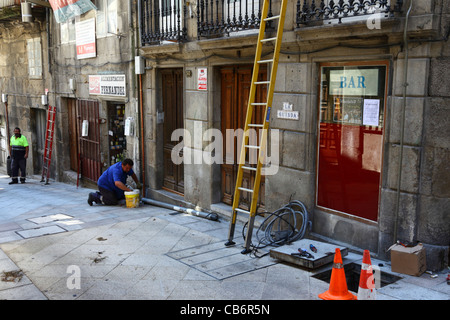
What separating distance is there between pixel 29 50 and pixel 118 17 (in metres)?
7.00

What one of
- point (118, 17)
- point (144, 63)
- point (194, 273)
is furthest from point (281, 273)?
point (118, 17)

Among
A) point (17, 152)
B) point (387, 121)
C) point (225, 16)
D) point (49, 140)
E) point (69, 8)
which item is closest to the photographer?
point (387, 121)

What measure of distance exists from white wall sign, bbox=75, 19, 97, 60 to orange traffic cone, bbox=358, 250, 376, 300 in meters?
10.4

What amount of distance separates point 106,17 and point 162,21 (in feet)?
10.8

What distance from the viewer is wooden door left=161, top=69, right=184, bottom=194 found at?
34.6 feet

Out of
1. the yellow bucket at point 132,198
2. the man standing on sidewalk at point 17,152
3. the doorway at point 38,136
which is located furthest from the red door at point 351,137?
the doorway at point 38,136

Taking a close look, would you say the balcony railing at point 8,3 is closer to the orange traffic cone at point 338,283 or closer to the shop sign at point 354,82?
the shop sign at point 354,82

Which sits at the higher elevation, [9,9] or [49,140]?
[9,9]

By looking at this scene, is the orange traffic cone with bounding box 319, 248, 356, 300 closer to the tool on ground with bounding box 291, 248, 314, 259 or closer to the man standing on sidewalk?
the tool on ground with bounding box 291, 248, 314, 259

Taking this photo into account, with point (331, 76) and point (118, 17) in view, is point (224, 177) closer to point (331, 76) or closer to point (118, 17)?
point (331, 76)

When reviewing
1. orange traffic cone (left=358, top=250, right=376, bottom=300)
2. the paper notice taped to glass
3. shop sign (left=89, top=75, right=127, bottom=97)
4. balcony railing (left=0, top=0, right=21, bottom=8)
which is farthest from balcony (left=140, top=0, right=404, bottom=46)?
balcony railing (left=0, top=0, right=21, bottom=8)

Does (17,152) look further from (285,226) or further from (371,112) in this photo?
(371,112)

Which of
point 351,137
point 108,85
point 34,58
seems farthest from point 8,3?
point 351,137

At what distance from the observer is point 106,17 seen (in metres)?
12.5
